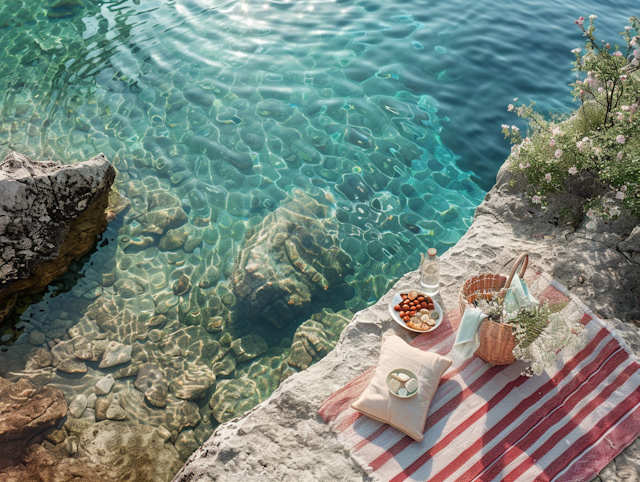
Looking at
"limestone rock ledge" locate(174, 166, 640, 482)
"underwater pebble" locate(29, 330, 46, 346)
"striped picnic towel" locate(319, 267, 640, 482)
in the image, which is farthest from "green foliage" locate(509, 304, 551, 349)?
"underwater pebble" locate(29, 330, 46, 346)

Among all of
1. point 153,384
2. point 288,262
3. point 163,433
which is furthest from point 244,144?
point 163,433

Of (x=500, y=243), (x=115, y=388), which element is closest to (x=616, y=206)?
(x=500, y=243)

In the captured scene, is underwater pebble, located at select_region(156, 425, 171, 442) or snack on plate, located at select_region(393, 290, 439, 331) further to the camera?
underwater pebble, located at select_region(156, 425, 171, 442)

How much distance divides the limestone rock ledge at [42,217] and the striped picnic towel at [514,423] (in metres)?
4.51

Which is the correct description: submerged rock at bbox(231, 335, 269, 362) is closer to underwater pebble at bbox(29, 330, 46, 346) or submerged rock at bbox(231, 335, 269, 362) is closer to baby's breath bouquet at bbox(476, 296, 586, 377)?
underwater pebble at bbox(29, 330, 46, 346)

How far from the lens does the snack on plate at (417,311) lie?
482 cm

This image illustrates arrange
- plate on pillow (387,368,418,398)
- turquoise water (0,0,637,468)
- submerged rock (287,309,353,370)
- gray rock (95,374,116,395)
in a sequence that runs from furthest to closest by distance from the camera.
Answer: turquoise water (0,0,637,468), submerged rock (287,309,353,370), gray rock (95,374,116,395), plate on pillow (387,368,418,398)

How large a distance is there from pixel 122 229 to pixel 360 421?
16.9 ft

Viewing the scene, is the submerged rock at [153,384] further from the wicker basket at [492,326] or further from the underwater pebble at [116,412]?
the wicker basket at [492,326]

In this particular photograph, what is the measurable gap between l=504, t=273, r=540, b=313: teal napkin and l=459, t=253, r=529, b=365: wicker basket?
6 cm

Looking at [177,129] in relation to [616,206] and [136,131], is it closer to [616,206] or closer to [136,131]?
[136,131]

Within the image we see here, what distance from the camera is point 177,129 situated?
8781 millimetres

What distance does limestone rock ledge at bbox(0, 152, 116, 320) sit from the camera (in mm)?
5801

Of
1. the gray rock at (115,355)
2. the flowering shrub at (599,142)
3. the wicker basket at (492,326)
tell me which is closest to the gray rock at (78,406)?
the gray rock at (115,355)
